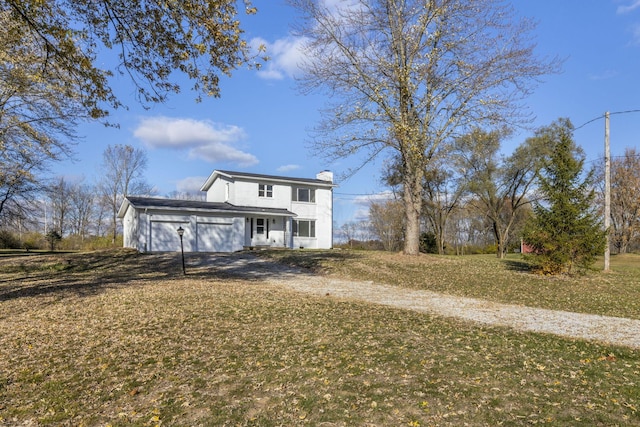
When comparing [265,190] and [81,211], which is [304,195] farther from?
[81,211]

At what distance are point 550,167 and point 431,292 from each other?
21.6 ft

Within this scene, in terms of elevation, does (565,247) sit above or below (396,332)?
above

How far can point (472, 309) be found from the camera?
8.92 m

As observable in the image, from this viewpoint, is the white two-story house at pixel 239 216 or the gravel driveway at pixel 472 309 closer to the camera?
the gravel driveway at pixel 472 309

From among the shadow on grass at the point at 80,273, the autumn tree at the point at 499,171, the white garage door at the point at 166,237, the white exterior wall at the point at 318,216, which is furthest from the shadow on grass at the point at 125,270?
the autumn tree at the point at 499,171

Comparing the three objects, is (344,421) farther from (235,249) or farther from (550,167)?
(235,249)

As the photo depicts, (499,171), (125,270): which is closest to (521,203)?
(499,171)

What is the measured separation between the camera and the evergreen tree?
13117mm

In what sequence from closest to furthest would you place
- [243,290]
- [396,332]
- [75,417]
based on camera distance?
[75,417] < [396,332] < [243,290]

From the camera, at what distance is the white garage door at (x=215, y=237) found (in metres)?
24.0

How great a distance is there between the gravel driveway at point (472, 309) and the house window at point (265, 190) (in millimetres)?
12666

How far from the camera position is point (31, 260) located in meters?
18.2

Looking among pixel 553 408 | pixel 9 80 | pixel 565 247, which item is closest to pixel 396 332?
pixel 553 408

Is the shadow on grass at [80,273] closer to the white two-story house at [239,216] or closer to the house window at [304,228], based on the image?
the white two-story house at [239,216]
